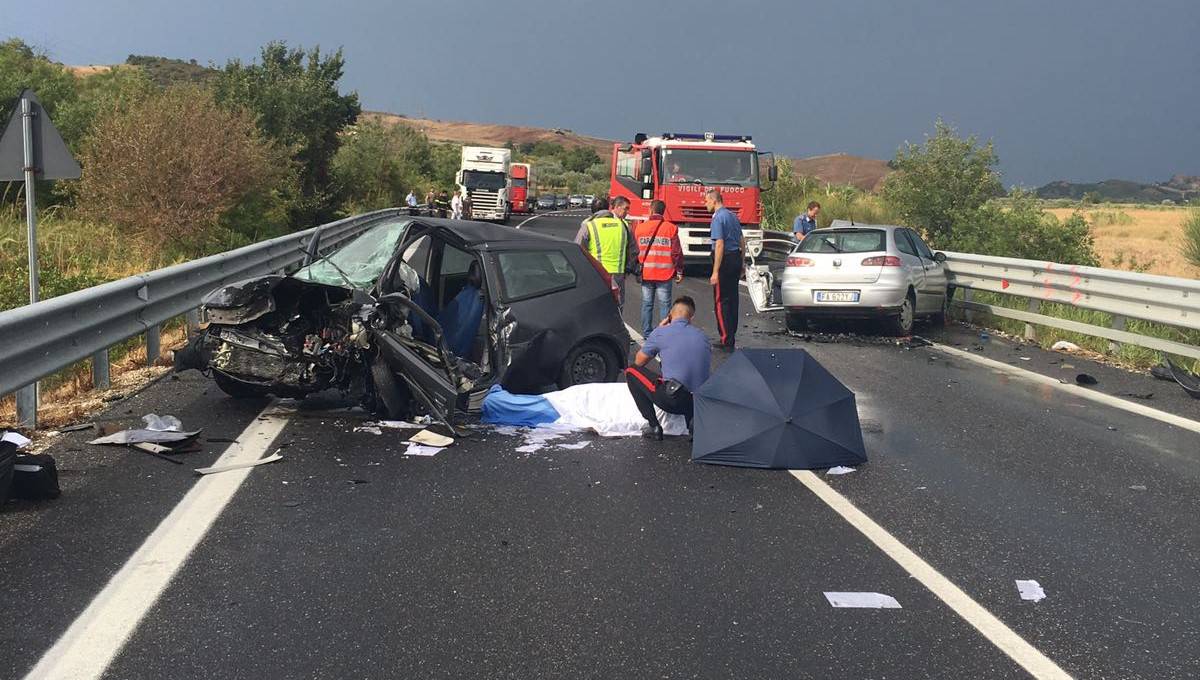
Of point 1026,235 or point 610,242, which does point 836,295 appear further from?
point 1026,235

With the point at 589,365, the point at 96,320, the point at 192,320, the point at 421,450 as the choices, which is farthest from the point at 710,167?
the point at 421,450

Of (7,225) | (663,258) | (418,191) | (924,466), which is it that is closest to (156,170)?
(7,225)

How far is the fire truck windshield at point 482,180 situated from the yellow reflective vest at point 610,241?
3977 centimetres

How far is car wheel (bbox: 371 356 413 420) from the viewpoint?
8.17m

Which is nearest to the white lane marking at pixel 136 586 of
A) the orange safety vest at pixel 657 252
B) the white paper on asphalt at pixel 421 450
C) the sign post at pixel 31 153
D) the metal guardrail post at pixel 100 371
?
the white paper on asphalt at pixel 421 450

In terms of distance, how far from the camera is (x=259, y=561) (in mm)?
5219

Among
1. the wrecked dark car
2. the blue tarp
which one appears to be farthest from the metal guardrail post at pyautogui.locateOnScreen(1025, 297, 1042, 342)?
the blue tarp

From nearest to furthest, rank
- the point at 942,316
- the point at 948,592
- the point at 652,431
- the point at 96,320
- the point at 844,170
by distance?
the point at 948,592 < the point at 652,431 < the point at 96,320 < the point at 942,316 < the point at 844,170

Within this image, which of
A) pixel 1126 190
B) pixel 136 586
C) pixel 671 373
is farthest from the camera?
pixel 1126 190

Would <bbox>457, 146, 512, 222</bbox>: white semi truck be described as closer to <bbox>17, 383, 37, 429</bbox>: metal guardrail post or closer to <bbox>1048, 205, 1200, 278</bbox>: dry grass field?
<bbox>1048, 205, 1200, 278</bbox>: dry grass field

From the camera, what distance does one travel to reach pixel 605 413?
852 cm

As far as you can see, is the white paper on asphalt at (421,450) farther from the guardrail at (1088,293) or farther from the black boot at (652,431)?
the guardrail at (1088,293)

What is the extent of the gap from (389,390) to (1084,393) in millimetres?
6779

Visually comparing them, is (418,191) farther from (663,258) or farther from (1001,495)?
(1001,495)
